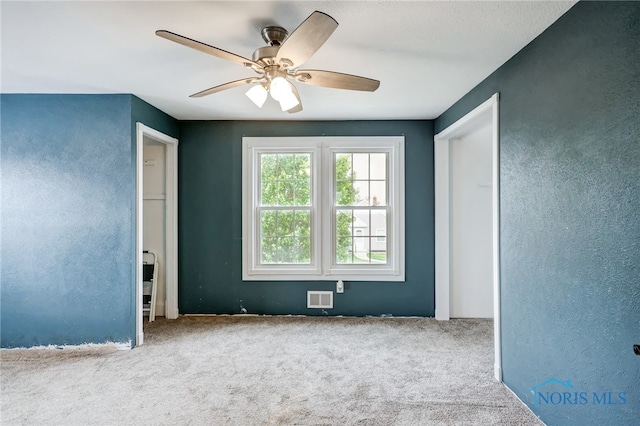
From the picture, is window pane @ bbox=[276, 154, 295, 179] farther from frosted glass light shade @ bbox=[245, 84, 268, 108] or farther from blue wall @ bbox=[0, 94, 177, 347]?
frosted glass light shade @ bbox=[245, 84, 268, 108]

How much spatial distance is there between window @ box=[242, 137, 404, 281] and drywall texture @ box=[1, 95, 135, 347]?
1401mm

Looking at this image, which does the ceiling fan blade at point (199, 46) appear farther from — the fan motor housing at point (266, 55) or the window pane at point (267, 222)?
the window pane at point (267, 222)

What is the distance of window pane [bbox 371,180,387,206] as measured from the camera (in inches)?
164

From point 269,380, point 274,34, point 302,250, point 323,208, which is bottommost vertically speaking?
point 269,380

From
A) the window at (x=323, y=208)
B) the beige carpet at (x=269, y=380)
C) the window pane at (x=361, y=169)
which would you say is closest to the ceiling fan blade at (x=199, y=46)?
the beige carpet at (x=269, y=380)

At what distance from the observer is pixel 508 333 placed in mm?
2404

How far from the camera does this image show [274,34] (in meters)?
1.88

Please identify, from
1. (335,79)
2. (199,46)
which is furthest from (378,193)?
(199,46)

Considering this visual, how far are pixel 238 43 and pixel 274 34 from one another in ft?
1.12

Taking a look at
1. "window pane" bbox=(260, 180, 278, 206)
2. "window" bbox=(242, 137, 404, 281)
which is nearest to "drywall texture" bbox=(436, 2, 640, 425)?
"window" bbox=(242, 137, 404, 281)

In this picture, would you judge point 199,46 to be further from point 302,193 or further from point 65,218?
point 302,193

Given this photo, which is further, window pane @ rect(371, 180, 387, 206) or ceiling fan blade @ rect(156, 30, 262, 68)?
window pane @ rect(371, 180, 387, 206)

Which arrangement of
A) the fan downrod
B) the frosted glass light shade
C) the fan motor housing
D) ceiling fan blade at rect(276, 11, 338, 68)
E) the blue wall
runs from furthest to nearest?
the blue wall < the frosted glass light shade < the fan downrod < the fan motor housing < ceiling fan blade at rect(276, 11, 338, 68)

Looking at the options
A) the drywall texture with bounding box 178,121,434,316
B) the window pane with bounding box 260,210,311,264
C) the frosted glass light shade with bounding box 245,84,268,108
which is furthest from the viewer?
the window pane with bounding box 260,210,311,264
